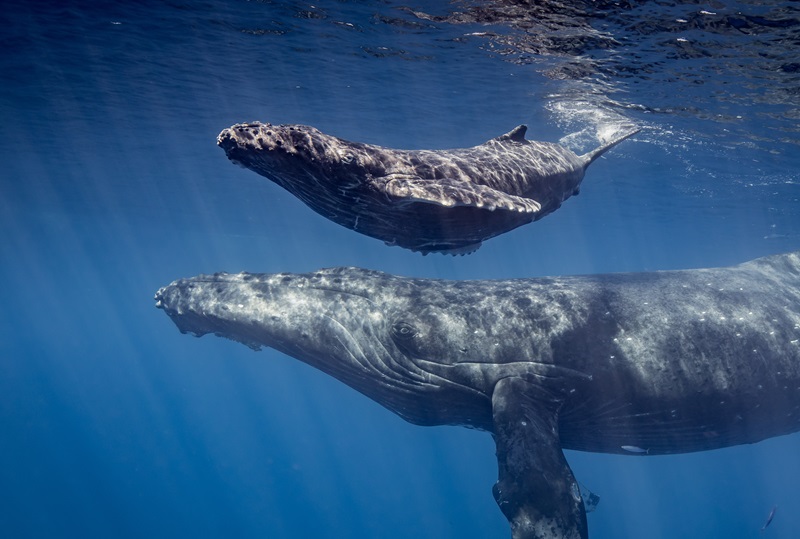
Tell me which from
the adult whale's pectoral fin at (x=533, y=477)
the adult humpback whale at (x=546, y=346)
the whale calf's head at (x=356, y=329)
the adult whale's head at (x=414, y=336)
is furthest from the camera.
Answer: the whale calf's head at (x=356, y=329)

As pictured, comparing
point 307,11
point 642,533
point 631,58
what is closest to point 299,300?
point 307,11

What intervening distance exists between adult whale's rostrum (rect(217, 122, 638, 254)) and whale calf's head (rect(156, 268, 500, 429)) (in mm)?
1799

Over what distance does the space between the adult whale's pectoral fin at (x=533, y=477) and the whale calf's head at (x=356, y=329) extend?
820 mm

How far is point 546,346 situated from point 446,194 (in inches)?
144

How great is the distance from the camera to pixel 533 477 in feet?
19.6

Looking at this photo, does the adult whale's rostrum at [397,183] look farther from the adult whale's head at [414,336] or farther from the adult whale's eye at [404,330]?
the adult whale's head at [414,336]

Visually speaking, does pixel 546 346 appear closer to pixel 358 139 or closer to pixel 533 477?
pixel 533 477

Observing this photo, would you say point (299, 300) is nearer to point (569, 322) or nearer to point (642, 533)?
point (569, 322)

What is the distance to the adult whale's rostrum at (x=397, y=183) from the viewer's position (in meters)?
4.96

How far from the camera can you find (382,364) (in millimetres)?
8008

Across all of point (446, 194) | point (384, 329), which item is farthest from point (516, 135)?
point (384, 329)

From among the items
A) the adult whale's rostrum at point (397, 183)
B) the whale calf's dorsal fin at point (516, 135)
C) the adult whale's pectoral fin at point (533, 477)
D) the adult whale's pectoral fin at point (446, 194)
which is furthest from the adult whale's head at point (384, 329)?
the adult whale's pectoral fin at point (446, 194)

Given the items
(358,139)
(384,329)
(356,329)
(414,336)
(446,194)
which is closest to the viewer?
(446,194)

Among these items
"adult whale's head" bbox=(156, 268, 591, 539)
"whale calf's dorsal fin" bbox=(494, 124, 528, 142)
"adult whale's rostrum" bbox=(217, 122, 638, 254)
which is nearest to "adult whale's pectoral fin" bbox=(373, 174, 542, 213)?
"adult whale's rostrum" bbox=(217, 122, 638, 254)
